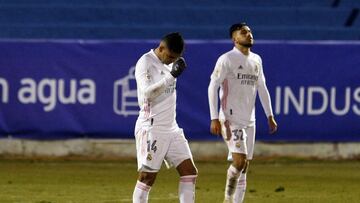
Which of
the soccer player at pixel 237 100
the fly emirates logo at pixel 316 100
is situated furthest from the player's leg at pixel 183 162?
the fly emirates logo at pixel 316 100

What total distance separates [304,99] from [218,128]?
7.17 metres

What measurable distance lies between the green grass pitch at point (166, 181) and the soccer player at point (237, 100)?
1296 millimetres

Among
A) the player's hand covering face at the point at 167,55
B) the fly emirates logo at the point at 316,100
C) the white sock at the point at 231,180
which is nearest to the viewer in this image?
the player's hand covering face at the point at 167,55

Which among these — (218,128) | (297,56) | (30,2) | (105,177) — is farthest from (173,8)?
(218,128)

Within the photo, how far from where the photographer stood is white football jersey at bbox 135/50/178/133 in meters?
10.8

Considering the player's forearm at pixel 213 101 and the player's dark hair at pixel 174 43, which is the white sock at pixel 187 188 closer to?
the player's dark hair at pixel 174 43

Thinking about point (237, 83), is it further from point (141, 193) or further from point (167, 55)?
point (141, 193)

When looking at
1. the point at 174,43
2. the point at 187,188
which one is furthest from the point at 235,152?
the point at 174,43

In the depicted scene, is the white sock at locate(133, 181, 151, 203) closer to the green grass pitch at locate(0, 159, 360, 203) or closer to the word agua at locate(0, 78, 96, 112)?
the green grass pitch at locate(0, 159, 360, 203)

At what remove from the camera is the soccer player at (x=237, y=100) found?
42.9 feet

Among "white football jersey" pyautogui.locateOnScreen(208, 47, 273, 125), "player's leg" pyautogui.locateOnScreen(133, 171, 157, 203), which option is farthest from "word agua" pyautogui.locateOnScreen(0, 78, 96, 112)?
"player's leg" pyautogui.locateOnScreen(133, 171, 157, 203)

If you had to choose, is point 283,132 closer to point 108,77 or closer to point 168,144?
point 108,77

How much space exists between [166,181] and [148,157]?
5802 millimetres

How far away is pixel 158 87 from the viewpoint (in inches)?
423
